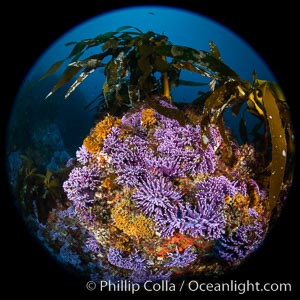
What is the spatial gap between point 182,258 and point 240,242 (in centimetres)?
41

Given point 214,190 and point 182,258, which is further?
point 182,258

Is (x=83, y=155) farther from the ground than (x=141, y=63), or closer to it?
closer to it

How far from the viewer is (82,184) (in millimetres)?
2543

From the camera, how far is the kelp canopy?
261 centimetres

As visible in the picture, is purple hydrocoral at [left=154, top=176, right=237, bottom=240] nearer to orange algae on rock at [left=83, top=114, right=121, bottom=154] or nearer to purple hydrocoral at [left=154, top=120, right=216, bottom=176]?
purple hydrocoral at [left=154, top=120, right=216, bottom=176]

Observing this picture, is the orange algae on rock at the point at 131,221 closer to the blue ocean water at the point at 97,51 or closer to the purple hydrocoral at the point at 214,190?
the purple hydrocoral at the point at 214,190

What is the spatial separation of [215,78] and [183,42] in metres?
0.32

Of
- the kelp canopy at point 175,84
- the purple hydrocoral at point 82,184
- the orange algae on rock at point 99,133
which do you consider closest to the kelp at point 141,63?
the kelp canopy at point 175,84

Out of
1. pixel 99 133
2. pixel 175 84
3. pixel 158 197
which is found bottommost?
pixel 158 197

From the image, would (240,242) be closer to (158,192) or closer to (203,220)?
(203,220)

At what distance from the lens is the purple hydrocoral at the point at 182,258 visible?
2.60 metres

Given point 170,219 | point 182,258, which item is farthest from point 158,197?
point 182,258

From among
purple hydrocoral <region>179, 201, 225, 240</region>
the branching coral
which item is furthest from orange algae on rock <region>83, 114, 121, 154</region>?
purple hydrocoral <region>179, 201, 225, 240</region>

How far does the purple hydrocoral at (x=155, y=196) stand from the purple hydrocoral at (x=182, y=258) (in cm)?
36
